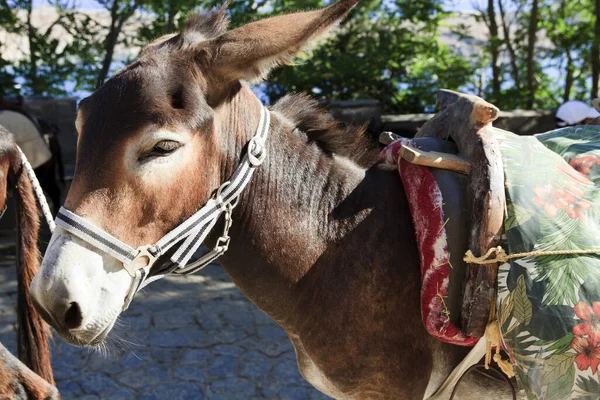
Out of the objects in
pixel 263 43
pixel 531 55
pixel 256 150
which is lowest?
pixel 531 55

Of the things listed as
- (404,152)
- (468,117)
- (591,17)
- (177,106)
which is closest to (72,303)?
(177,106)

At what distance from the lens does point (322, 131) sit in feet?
6.32

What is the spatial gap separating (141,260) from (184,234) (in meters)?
0.13

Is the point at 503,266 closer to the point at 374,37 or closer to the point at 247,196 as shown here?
the point at 247,196

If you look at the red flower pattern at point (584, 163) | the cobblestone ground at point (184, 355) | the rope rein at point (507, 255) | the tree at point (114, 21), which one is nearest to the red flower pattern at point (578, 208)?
the rope rein at point (507, 255)

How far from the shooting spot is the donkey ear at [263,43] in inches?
61.5

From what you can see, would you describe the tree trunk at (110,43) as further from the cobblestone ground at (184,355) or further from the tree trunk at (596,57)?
the tree trunk at (596,57)

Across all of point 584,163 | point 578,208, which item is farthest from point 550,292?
point 584,163

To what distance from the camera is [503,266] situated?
5.40 feet

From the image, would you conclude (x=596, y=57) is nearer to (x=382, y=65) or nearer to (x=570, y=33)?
(x=570, y=33)

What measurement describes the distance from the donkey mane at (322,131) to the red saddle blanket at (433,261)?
10.9 inches

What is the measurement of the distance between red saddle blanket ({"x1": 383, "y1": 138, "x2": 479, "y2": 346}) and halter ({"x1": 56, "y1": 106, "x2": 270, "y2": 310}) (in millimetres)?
486

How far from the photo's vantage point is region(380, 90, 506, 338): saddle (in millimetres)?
1647

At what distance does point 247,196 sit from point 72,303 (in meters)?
0.56
